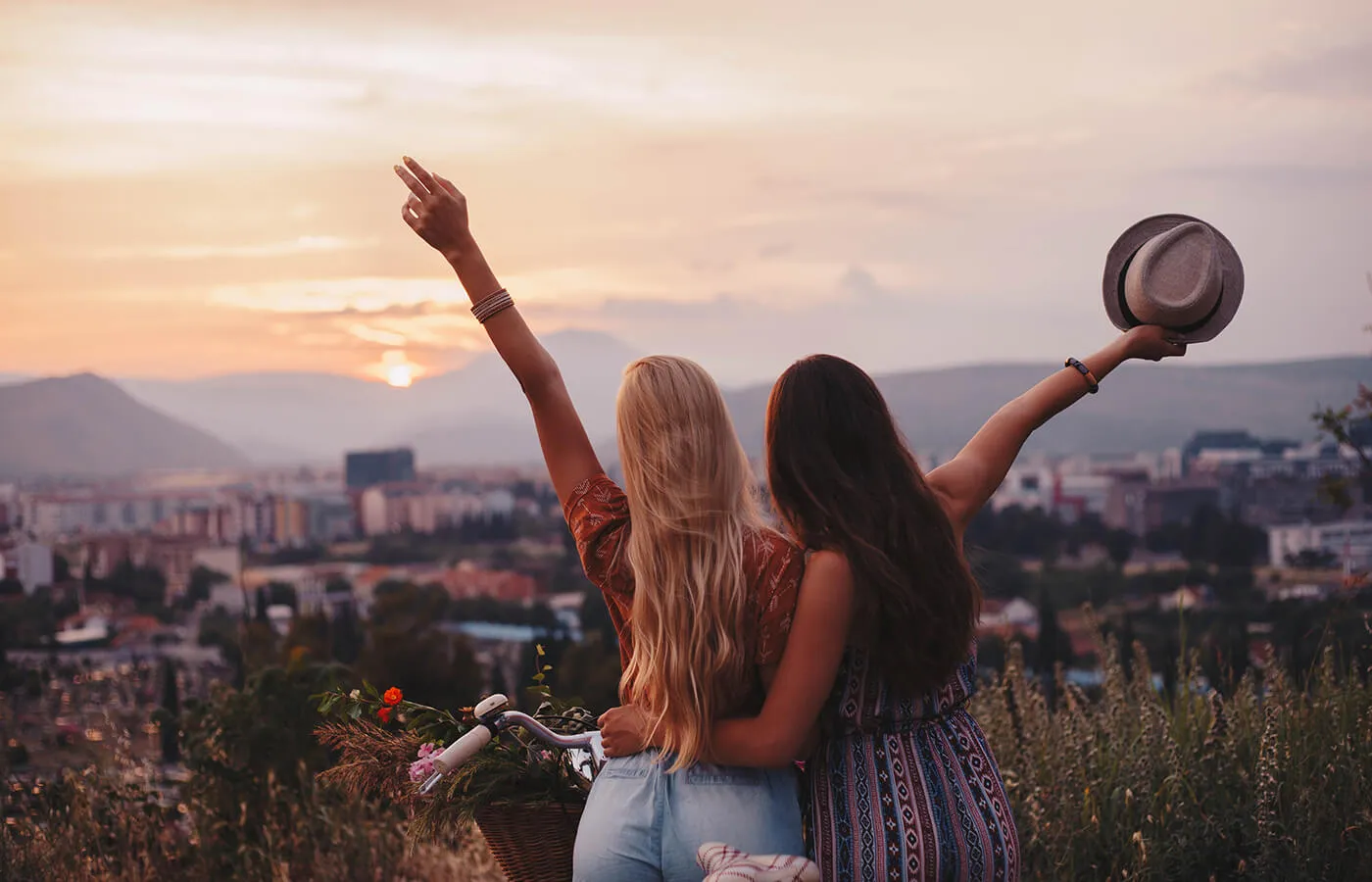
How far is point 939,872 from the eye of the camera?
215cm

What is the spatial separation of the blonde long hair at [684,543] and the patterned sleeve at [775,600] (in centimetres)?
3

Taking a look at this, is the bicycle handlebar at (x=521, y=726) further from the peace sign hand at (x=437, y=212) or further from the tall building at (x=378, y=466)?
the tall building at (x=378, y=466)

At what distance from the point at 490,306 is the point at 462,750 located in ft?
2.70

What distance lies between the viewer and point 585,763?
236 cm

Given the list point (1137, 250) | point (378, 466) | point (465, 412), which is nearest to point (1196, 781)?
point (1137, 250)

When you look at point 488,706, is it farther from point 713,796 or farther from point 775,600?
point 775,600

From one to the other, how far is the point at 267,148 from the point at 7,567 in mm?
14444

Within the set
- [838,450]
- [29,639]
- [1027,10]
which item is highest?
[1027,10]

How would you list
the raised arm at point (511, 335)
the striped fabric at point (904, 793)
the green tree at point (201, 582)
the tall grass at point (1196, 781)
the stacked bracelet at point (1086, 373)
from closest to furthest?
the striped fabric at point (904, 793)
the raised arm at point (511, 335)
the stacked bracelet at point (1086, 373)
the tall grass at point (1196, 781)
the green tree at point (201, 582)

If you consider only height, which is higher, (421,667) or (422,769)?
(422,769)

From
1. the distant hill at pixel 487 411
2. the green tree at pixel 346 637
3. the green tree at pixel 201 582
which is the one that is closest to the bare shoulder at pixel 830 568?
the distant hill at pixel 487 411

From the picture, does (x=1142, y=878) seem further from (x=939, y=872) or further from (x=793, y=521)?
(x=793, y=521)

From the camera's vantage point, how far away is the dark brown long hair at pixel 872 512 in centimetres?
210

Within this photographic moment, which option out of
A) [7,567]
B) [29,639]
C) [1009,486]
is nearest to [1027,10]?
[29,639]
